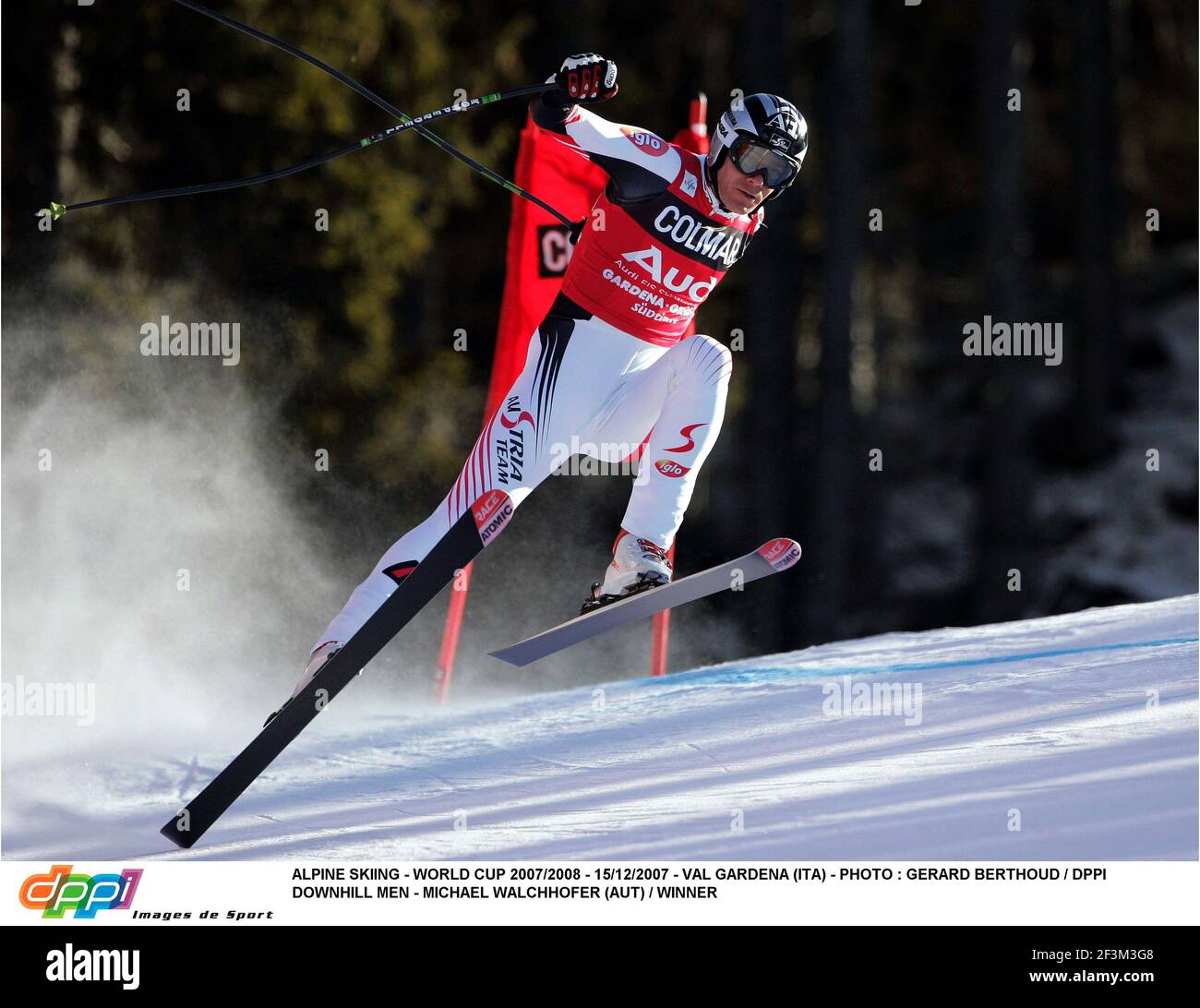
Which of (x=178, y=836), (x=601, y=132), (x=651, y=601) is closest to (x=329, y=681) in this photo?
(x=178, y=836)

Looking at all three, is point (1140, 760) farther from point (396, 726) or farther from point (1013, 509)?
point (1013, 509)

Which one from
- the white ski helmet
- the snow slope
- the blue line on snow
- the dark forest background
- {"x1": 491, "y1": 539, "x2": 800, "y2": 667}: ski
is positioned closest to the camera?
the snow slope

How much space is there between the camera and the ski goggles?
469 cm

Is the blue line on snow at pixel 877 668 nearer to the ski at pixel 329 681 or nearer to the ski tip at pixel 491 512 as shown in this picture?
the ski tip at pixel 491 512

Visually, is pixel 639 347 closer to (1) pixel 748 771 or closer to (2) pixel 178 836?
(1) pixel 748 771

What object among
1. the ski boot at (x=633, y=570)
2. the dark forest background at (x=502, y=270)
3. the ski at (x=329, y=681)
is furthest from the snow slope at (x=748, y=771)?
the dark forest background at (x=502, y=270)

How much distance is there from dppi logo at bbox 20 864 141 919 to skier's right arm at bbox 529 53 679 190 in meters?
2.48

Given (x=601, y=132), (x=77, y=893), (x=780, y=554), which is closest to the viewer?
(x=77, y=893)

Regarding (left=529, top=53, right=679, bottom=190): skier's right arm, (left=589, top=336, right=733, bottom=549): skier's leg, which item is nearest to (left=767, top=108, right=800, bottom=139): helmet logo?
(left=529, top=53, right=679, bottom=190): skier's right arm

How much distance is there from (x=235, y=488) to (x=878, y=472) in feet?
18.2

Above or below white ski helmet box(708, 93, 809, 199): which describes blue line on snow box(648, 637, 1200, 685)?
below

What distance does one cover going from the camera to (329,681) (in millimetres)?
4582

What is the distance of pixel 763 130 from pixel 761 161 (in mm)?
91

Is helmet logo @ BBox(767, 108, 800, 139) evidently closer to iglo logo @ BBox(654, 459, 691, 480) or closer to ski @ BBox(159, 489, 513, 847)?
iglo logo @ BBox(654, 459, 691, 480)
